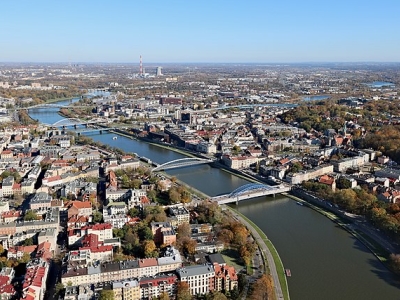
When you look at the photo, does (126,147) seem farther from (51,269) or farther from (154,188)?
(51,269)

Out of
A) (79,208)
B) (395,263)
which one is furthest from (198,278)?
(79,208)

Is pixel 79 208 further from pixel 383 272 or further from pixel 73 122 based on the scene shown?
pixel 73 122

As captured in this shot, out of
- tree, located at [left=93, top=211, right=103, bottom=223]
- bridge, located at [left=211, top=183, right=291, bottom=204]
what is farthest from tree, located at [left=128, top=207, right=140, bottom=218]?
bridge, located at [left=211, top=183, right=291, bottom=204]

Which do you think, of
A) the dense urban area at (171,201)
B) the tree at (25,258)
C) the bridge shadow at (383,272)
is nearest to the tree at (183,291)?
the dense urban area at (171,201)

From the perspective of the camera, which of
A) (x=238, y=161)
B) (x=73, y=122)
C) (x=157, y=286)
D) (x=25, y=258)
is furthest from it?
(x=73, y=122)

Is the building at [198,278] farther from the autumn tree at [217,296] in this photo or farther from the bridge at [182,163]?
the bridge at [182,163]

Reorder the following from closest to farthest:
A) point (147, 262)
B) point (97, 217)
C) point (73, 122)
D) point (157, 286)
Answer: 1. point (157, 286)
2. point (147, 262)
3. point (97, 217)
4. point (73, 122)

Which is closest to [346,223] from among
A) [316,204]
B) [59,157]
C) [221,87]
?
[316,204]

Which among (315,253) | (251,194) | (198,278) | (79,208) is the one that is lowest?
(315,253)
